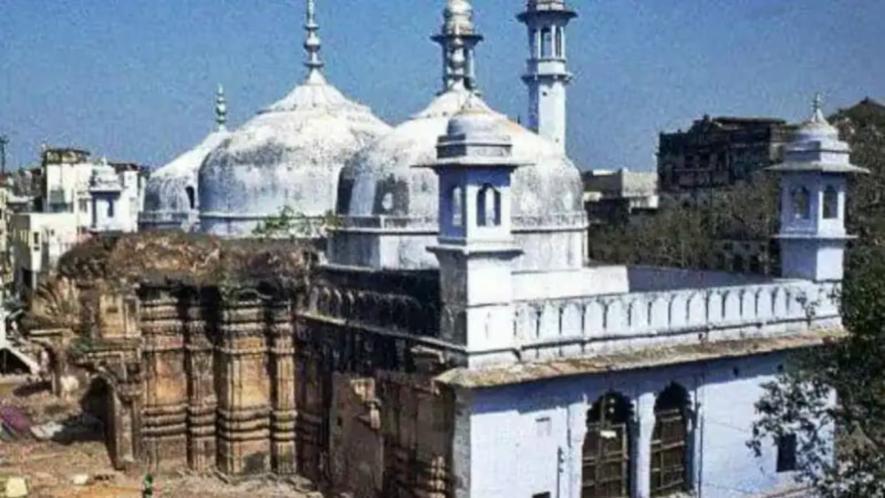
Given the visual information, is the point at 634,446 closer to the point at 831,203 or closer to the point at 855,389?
the point at 855,389

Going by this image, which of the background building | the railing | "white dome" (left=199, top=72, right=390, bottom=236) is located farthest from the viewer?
the background building

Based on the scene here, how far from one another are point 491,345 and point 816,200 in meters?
6.34

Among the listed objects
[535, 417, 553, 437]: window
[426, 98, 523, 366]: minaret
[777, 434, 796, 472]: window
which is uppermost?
[426, 98, 523, 366]: minaret

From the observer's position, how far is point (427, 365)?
13453mm

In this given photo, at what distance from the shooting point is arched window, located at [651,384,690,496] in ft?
47.8

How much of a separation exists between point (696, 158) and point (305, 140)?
31.9 metres

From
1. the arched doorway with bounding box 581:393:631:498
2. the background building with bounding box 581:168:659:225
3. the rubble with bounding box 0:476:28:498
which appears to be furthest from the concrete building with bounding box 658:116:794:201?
the rubble with bounding box 0:476:28:498

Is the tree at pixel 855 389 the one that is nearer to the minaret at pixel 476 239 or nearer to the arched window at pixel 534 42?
the minaret at pixel 476 239

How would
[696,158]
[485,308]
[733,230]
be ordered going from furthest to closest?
[696,158]
[733,230]
[485,308]

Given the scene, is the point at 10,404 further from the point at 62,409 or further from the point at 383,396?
the point at 383,396

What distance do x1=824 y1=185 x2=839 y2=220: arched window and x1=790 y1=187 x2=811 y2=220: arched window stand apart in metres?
0.25

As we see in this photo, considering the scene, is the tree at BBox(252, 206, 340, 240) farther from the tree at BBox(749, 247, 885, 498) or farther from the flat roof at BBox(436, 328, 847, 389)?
the tree at BBox(749, 247, 885, 498)

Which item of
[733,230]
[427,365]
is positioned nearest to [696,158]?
[733,230]

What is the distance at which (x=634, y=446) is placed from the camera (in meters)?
14.3
